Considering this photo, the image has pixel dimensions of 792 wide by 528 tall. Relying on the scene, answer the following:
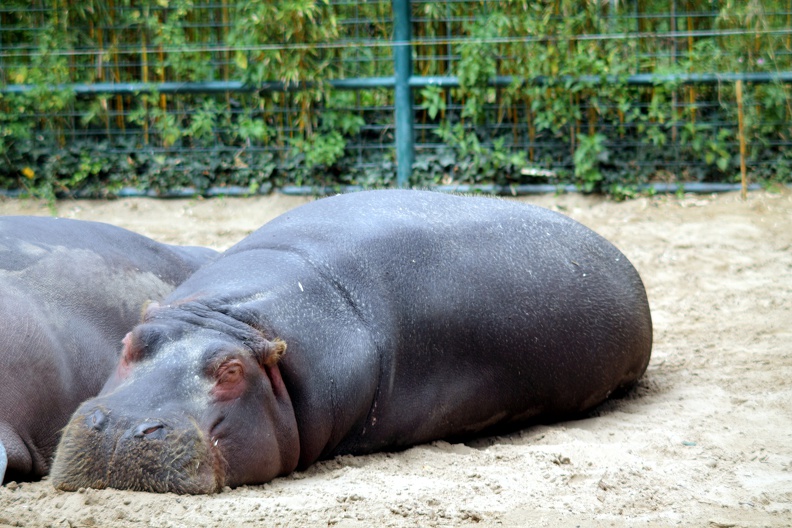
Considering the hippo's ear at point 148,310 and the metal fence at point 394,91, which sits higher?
the metal fence at point 394,91

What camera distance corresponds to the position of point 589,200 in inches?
306

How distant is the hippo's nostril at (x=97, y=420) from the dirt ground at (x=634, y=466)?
18 centimetres

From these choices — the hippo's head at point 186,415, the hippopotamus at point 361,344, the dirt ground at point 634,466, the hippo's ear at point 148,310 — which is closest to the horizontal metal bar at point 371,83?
the dirt ground at point 634,466

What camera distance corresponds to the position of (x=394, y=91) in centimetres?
820

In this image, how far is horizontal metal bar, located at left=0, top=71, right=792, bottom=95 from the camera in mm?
7840

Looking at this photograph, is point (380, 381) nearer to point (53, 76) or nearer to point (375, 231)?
point (375, 231)

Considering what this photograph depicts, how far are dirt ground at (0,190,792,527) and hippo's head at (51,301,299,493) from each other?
3.0 inches

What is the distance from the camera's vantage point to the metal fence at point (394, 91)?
795 centimetres

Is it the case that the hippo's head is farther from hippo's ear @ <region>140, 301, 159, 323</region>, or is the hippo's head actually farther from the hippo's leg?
the hippo's leg

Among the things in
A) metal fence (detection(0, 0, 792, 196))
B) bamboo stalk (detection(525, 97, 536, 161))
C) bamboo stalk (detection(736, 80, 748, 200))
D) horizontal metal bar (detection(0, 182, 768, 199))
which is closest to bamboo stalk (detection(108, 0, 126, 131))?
metal fence (detection(0, 0, 792, 196))

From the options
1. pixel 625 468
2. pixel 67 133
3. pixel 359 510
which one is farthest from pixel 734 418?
pixel 67 133

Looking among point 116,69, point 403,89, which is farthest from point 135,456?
point 116,69

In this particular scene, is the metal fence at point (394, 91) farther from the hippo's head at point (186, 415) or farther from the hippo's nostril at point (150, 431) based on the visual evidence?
the hippo's nostril at point (150, 431)

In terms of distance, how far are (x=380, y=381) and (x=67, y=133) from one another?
21.0 ft
